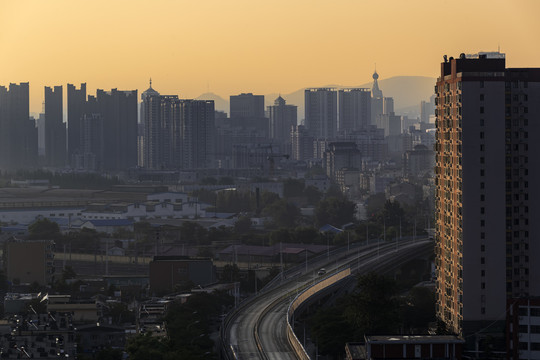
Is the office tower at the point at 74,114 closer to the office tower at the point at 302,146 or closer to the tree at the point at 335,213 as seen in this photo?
the office tower at the point at 302,146

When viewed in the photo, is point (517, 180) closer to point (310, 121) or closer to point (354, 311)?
point (354, 311)

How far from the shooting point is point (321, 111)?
101250 millimetres

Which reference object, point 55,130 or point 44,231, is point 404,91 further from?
point 44,231

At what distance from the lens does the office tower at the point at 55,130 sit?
8319cm

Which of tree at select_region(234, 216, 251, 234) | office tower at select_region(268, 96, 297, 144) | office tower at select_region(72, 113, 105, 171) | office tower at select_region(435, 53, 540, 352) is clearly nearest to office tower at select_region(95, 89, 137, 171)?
office tower at select_region(72, 113, 105, 171)

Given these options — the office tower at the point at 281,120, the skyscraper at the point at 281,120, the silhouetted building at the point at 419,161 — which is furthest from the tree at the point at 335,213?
the skyscraper at the point at 281,120

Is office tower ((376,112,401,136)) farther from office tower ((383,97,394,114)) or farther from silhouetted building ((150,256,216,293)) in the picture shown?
silhouetted building ((150,256,216,293))

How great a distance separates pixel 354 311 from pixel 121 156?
61.4 m

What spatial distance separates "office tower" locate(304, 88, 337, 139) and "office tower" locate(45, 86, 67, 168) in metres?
22.6

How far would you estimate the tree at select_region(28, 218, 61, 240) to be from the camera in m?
38.3

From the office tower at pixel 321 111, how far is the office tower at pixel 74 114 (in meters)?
22.2

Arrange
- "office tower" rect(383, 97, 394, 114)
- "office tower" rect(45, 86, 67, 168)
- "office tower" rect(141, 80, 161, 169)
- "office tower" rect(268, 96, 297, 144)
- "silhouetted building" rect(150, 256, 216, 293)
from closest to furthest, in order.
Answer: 1. "silhouetted building" rect(150, 256, 216, 293)
2. "office tower" rect(141, 80, 161, 169)
3. "office tower" rect(45, 86, 67, 168)
4. "office tower" rect(268, 96, 297, 144)
5. "office tower" rect(383, 97, 394, 114)

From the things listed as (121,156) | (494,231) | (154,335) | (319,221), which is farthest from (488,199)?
(121,156)

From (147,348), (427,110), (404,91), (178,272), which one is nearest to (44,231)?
(178,272)
